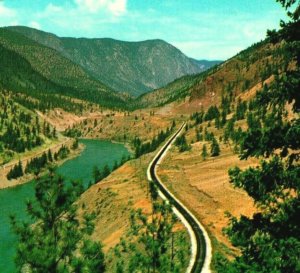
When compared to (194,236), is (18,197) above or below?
below

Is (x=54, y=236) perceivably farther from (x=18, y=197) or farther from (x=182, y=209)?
(x=18, y=197)

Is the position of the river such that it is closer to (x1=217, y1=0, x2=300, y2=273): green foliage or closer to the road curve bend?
(x1=217, y1=0, x2=300, y2=273): green foliage

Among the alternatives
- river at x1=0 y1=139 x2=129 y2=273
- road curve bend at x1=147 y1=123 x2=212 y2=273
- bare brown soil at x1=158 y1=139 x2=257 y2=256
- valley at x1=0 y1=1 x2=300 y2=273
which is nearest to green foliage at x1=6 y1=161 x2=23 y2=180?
valley at x1=0 y1=1 x2=300 y2=273

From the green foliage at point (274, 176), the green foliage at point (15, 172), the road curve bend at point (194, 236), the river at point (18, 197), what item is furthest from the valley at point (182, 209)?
the green foliage at point (15, 172)

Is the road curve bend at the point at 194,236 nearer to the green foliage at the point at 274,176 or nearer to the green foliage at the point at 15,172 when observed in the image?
the green foliage at the point at 274,176

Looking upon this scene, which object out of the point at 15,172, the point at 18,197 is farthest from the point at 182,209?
the point at 15,172

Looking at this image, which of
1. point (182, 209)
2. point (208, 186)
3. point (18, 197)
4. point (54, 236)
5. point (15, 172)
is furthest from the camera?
point (15, 172)

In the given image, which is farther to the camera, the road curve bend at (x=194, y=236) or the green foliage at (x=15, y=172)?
the green foliage at (x=15, y=172)

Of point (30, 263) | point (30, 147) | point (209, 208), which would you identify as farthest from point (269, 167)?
point (30, 147)

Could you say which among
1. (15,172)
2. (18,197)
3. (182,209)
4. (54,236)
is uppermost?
(54,236)
